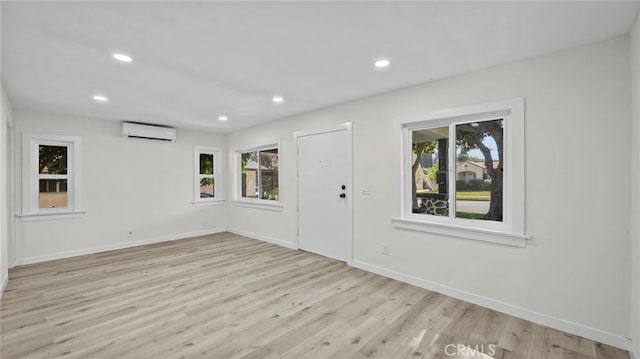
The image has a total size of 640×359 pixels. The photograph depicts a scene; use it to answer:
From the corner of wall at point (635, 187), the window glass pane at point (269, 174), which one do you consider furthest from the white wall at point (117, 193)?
the corner of wall at point (635, 187)

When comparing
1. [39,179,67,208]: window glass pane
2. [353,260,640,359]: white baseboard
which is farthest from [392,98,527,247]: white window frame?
[39,179,67,208]: window glass pane

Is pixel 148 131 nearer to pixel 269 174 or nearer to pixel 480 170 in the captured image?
pixel 269 174

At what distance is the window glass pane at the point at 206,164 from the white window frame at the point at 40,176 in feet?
7.00

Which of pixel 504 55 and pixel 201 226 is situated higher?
pixel 504 55

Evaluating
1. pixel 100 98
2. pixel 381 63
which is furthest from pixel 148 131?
pixel 381 63

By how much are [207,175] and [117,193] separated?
1.75 metres

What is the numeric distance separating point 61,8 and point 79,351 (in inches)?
93.0

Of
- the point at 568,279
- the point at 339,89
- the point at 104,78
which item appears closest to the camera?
the point at 568,279

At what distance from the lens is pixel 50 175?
14.9 feet

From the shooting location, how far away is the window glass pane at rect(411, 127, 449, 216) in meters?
3.26

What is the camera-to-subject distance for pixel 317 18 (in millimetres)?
1932

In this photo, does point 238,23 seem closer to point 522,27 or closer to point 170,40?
point 170,40

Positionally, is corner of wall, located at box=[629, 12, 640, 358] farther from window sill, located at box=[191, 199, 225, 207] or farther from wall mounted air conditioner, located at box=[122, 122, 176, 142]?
window sill, located at box=[191, 199, 225, 207]

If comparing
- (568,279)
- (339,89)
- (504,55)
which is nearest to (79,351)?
(339,89)
